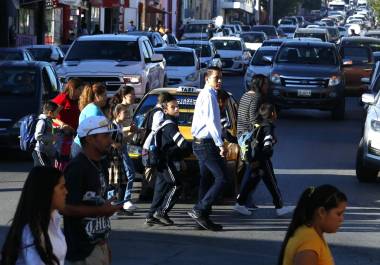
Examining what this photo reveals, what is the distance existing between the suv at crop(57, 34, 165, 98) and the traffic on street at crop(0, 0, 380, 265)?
1.5 inches

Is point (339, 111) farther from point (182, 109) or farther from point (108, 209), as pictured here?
point (108, 209)

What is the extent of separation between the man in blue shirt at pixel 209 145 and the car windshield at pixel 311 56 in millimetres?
15230

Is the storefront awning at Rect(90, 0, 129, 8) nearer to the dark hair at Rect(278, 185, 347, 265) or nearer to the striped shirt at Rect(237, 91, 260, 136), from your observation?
the striped shirt at Rect(237, 91, 260, 136)

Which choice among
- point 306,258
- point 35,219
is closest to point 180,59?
point 35,219

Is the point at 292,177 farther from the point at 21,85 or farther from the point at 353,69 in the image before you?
the point at 353,69

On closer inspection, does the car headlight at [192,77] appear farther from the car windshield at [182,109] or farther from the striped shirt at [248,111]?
the striped shirt at [248,111]

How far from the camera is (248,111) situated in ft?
40.5

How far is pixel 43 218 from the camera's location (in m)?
5.03

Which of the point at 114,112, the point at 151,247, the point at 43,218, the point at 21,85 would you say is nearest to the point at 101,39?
the point at 21,85

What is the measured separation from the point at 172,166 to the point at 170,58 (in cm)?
2005

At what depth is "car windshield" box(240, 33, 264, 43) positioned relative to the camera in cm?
5384

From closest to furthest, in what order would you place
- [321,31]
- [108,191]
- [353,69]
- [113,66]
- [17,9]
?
[108,191] → [113,66] → [353,69] → [17,9] → [321,31]

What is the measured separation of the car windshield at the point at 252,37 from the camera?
53.8 m

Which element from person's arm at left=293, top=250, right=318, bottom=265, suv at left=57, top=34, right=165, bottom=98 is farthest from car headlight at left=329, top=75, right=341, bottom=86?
person's arm at left=293, top=250, right=318, bottom=265
